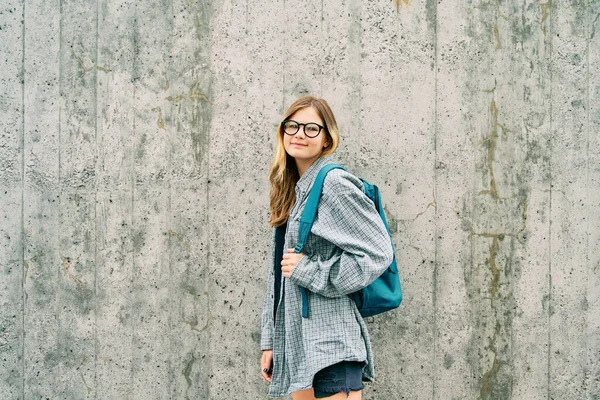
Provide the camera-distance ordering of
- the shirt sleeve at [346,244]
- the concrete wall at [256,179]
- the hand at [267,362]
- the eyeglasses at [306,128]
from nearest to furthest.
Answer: the shirt sleeve at [346,244], the eyeglasses at [306,128], the hand at [267,362], the concrete wall at [256,179]

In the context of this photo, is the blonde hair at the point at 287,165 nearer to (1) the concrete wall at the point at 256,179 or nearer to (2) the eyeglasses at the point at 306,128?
(2) the eyeglasses at the point at 306,128

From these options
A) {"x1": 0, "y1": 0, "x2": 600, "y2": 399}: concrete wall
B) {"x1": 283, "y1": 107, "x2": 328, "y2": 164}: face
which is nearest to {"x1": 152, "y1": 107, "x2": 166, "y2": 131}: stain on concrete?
{"x1": 0, "y1": 0, "x2": 600, "y2": 399}: concrete wall

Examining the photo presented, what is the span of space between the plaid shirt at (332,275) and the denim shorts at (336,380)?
0.17 ft

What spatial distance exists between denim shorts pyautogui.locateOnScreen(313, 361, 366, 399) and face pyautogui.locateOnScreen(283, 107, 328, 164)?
84cm

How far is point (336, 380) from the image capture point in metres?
2.01

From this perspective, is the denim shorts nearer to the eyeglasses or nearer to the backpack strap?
the backpack strap

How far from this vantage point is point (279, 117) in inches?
114

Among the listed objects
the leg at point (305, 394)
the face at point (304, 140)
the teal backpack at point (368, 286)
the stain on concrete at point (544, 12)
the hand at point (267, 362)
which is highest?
the stain on concrete at point (544, 12)

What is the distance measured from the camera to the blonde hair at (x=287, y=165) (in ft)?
7.21

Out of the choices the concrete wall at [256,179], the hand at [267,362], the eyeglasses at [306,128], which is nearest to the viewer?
the eyeglasses at [306,128]

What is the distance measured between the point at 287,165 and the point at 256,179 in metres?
0.60

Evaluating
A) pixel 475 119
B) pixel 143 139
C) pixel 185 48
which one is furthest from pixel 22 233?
pixel 475 119

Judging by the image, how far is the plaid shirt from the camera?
78.7 inches

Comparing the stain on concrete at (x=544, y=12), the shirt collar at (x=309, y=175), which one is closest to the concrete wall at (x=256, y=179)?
the stain on concrete at (x=544, y=12)
